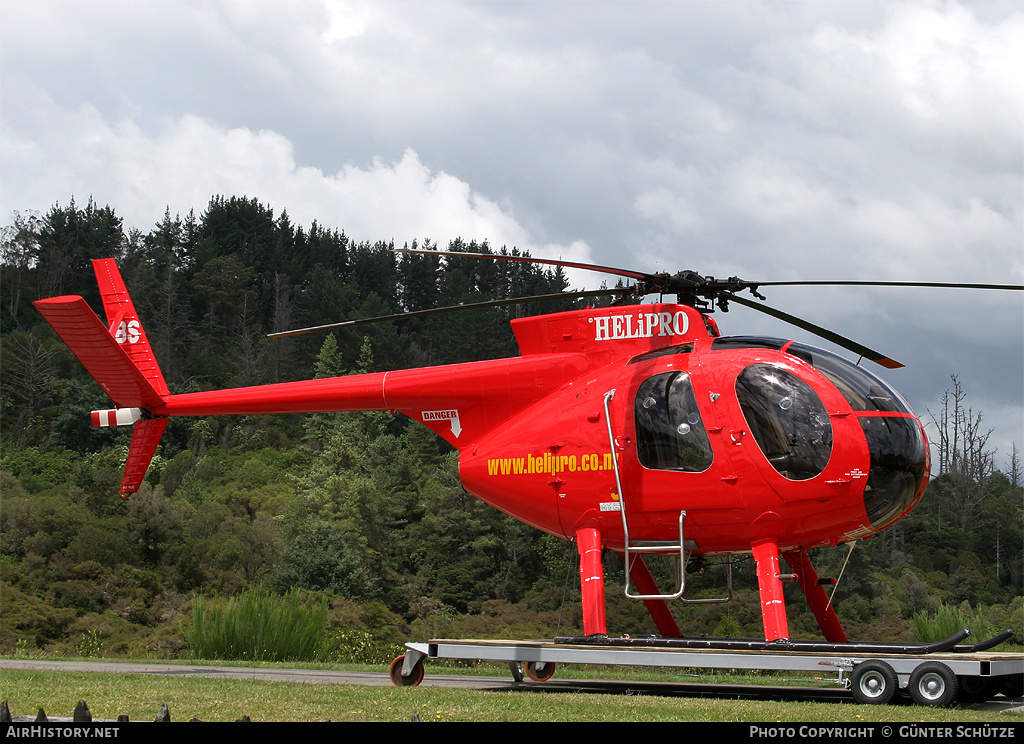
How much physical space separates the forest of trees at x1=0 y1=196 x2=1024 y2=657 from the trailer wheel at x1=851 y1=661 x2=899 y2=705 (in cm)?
1140

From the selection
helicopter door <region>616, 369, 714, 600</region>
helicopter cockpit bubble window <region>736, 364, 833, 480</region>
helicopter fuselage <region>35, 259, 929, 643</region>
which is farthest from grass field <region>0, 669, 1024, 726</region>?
helicopter cockpit bubble window <region>736, 364, 833, 480</region>

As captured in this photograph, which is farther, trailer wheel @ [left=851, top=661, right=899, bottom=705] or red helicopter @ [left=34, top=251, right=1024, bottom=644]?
red helicopter @ [left=34, top=251, right=1024, bottom=644]

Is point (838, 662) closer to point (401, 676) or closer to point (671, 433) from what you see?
point (671, 433)

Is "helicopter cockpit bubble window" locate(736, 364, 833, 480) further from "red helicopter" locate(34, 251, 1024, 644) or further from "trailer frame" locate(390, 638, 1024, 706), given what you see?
"trailer frame" locate(390, 638, 1024, 706)

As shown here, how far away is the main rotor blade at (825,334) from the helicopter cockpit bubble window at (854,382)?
57cm

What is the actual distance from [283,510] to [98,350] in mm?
34732

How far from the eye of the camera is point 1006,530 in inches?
1731

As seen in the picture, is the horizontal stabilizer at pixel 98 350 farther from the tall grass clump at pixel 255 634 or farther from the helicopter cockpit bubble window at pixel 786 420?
the helicopter cockpit bubble window at pixel 786 420

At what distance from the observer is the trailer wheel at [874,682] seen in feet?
28.5

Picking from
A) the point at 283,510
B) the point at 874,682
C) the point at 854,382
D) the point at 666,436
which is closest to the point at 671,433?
the point at 666,436

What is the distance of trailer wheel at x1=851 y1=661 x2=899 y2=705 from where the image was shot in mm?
8680

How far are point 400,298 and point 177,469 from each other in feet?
159

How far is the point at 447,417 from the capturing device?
13.5 metres
